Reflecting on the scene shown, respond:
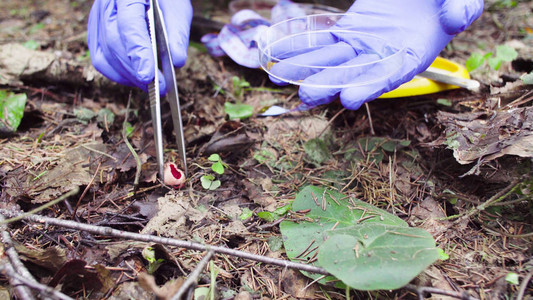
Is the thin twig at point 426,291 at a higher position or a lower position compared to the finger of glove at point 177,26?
lower

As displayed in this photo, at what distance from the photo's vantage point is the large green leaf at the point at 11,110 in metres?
2.04

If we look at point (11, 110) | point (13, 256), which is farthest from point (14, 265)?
point (11, 110)

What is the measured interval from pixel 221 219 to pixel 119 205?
19.3 inches

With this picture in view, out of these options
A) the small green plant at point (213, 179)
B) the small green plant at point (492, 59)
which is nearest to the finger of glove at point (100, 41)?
the small green plant at point (213, 179)

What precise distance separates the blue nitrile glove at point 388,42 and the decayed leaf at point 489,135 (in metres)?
0.37

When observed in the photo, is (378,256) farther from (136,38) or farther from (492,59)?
(492,59)

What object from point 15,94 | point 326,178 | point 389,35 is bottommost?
point 326,178

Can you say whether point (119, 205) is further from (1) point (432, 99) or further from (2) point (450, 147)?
(1) point (432, 99)

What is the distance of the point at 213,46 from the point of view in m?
2.74

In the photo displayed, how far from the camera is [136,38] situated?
71.7 inches

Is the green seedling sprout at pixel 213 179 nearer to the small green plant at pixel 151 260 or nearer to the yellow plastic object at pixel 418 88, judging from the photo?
the small green plant at pixel 151 260

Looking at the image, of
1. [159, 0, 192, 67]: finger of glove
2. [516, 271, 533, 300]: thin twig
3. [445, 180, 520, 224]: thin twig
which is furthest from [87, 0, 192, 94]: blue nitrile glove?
[516, 271, 533, 300]: thin twig

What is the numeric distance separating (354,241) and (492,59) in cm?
196

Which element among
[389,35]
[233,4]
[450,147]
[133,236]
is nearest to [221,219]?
[133,236]
